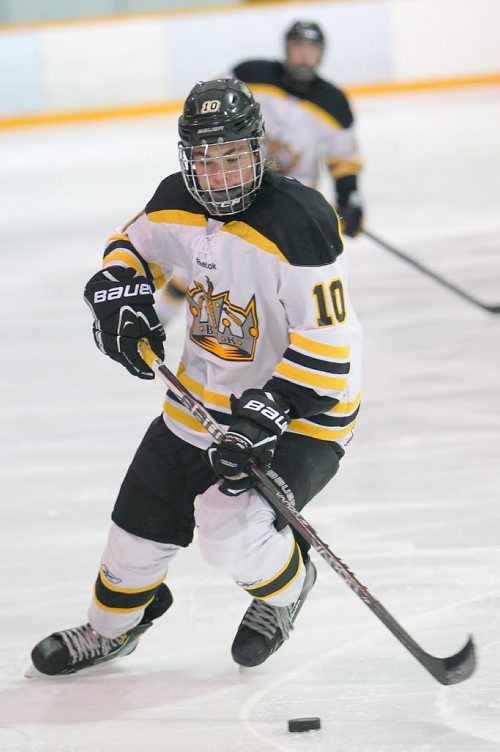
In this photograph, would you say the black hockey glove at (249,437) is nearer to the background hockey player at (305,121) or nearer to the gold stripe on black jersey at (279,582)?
the gold stripe on black jersey at (279,582)

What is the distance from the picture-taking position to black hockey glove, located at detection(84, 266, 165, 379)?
2.28 meters

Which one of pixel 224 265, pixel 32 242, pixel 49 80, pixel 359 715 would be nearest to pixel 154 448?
pixel 224 265

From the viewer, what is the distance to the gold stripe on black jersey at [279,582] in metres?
2.16

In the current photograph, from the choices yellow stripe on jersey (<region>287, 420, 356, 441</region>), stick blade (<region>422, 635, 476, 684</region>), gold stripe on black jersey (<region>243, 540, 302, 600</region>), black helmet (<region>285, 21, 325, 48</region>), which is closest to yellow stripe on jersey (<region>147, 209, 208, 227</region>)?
yellow stripe on jersey (<region>287, 420, 356, 441</region>)

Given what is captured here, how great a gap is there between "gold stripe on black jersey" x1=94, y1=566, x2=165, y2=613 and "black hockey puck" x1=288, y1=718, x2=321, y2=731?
42 centimetres

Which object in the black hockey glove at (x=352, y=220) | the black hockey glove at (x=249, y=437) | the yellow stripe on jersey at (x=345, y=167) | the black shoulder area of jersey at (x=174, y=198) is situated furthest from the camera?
the yellow stripe on jersey at (x=345, y=167)

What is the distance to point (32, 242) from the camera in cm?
649

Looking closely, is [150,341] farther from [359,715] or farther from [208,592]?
[359,715]

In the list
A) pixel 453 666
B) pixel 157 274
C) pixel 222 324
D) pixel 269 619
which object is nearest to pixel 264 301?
pixel 222 324

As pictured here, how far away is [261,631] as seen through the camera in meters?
2.28

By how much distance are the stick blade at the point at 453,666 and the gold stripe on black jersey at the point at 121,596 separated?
560 mm

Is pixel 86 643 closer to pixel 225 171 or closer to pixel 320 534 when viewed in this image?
pixel 320 534

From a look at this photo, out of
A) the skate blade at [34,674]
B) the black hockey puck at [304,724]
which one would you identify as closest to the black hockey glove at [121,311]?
the skate blade at [34,674]

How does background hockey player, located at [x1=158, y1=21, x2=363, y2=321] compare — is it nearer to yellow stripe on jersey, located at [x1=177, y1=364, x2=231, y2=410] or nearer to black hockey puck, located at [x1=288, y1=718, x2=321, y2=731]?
yellow stripe on jersey, located at [x1=177, y1=364, x2=231, y2=410]
